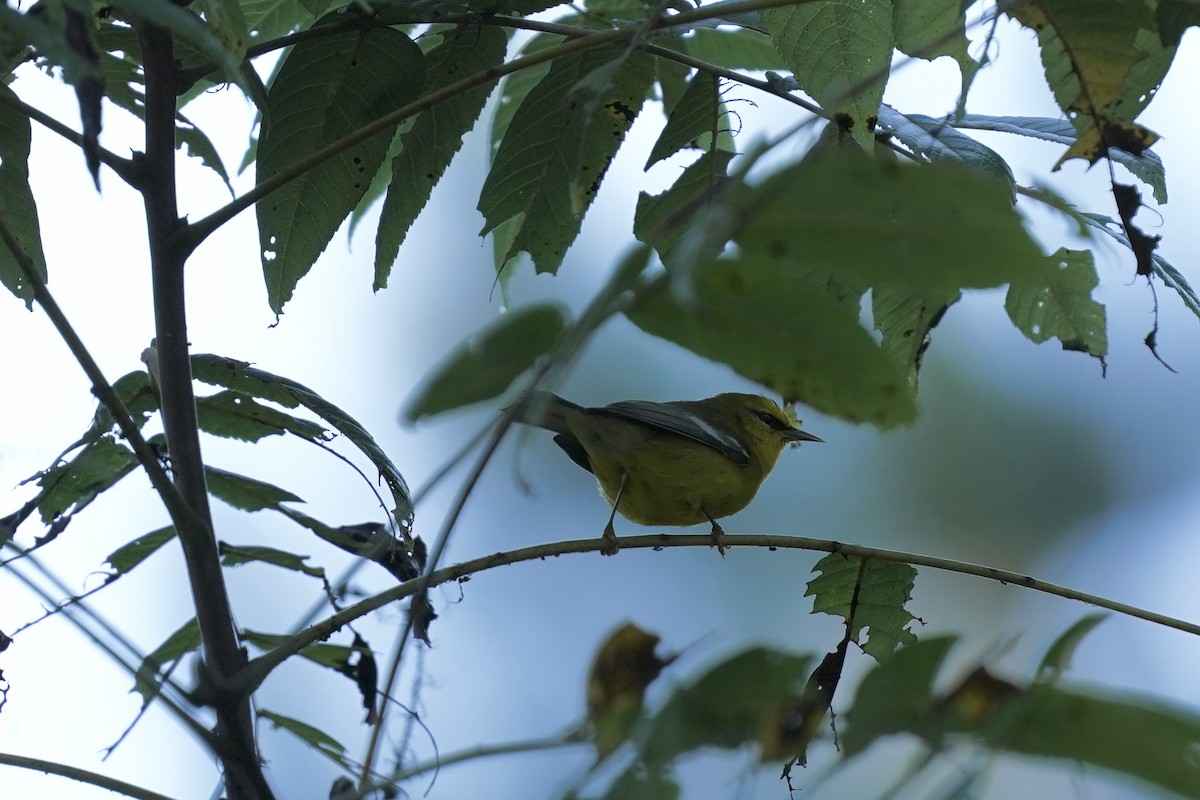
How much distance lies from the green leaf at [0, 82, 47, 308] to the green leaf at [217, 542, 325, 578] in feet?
1.58

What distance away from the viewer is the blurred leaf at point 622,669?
2.83 ft

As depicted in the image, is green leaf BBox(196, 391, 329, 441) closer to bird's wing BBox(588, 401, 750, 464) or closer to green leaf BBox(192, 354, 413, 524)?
green leaf BBox(192, 354, 413, 524)

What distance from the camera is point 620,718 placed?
81cm

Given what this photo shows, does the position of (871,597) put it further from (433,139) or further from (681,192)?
(433,139)

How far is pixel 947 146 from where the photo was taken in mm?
1639

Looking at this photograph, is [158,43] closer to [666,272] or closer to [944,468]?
[666,272]

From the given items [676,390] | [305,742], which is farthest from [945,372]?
[305,742]

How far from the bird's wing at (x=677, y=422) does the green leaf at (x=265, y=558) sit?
152 cm

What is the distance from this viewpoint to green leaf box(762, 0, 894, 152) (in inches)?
59.6


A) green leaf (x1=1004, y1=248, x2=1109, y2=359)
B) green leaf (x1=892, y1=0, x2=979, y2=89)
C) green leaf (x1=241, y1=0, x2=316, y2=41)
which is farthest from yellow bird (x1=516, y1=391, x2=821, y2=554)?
green leaf (x1=892, y1=0, x2=979, y2=89)

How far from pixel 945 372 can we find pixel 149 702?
583cm

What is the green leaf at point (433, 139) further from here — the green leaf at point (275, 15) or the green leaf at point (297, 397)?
the green leaf at point (275, 15)

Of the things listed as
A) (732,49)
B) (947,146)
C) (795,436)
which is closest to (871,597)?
(947,146)

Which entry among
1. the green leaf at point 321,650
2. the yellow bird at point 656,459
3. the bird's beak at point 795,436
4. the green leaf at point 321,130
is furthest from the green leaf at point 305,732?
the bird's beak at point 795,436
